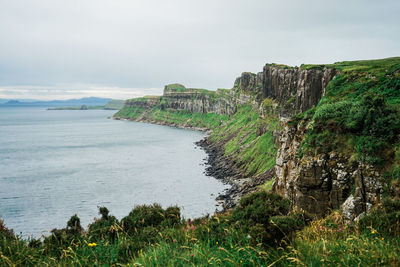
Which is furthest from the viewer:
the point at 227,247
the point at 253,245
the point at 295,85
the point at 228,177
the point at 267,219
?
the point at 295,85

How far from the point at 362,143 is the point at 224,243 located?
2185 centimetres

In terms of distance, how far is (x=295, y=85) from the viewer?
302 feet

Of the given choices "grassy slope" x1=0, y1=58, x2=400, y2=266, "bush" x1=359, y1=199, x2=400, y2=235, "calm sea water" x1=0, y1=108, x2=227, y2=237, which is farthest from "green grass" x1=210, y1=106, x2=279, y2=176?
"grassy slope" x1=0, y1=58, x2=400, y2=266

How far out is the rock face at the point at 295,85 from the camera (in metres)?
63.7

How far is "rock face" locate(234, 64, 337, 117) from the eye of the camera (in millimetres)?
63656

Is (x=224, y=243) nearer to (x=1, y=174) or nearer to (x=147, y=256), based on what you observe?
(x=147, y=256)

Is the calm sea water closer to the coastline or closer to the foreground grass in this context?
the coastline

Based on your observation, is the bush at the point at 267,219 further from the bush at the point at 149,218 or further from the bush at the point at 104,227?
the bush at the point at 104,227

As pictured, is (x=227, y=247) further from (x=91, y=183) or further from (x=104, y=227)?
(x=91, y=183)

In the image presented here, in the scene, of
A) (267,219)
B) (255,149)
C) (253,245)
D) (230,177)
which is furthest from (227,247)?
(255,149)

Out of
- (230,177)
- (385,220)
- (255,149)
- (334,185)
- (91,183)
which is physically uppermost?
(385,220)

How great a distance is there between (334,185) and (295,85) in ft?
235

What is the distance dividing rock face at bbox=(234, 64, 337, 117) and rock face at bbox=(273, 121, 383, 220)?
31478mm

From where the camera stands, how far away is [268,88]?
380 ft
